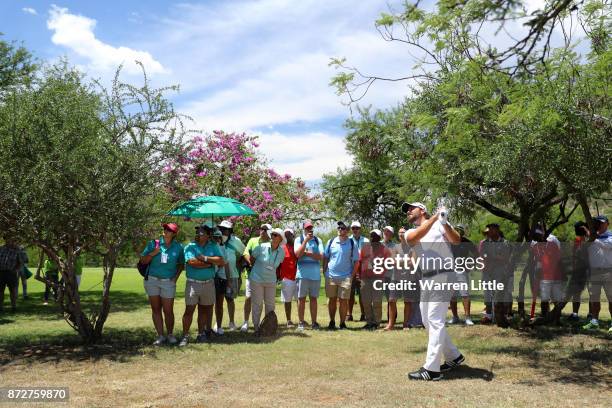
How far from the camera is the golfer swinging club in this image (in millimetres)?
6770

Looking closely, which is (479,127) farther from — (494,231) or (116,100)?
(116,100)

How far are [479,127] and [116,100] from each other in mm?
5579

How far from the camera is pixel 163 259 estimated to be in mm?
8977

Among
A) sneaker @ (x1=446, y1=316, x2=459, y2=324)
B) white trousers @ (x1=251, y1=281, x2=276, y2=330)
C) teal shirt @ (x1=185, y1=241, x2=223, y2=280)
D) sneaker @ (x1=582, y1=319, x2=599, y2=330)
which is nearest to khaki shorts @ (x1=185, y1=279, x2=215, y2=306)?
teal shirt @ (x1=185, y1=241, x2=223, y2=280)

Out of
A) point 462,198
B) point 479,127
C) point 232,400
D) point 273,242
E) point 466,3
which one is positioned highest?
point 466,3

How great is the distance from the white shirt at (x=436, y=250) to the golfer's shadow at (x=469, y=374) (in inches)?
51.5

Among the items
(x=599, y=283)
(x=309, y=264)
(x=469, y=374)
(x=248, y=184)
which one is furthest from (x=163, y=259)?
(x=248, y=184)

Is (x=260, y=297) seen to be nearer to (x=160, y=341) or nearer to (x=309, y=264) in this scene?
(x=309, y=264)

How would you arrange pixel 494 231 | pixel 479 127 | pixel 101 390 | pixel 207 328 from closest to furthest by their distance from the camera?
pixel 101 390 < pixel 479 127 < pixel 207 328 < pixel 494 231

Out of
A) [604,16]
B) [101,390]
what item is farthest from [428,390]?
[604,16]

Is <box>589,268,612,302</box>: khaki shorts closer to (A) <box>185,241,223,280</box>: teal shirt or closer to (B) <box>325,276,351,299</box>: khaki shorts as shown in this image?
(B) <box>325,276,351,299</box>: khaki shorts

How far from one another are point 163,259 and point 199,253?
0.62 m

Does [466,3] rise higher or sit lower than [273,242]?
higher

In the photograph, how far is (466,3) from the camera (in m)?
6.38
